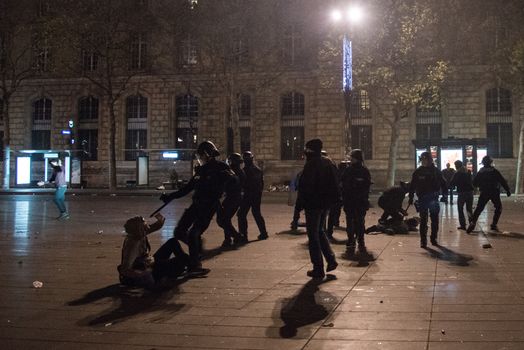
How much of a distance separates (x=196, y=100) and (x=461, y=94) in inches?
744

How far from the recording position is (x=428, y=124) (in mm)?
38469

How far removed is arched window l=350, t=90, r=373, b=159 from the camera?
39406 millimetres

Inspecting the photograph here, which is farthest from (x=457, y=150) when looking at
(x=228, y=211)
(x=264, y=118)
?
(x=228, y=211)

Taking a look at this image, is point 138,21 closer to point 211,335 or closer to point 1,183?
point 1,183

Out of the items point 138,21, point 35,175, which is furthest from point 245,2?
point 35,175

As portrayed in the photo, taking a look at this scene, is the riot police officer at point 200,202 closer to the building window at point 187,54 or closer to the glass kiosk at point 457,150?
the glass kiosk at point 457,150

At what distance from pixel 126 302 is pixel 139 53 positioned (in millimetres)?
40374

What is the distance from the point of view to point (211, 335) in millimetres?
4887

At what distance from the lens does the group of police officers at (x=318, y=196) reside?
7.56m

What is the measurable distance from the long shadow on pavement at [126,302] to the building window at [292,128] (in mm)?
34062

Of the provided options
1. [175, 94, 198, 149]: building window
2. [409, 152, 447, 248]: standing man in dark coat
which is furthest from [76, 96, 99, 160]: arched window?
[409, 152, 447, 248]: standing man in dark coat

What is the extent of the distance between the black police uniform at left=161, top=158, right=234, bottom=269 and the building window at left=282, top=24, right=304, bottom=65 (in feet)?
111

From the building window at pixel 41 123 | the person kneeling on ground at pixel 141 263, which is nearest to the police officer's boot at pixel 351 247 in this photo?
the person kneeling on ground at pixel 141 263

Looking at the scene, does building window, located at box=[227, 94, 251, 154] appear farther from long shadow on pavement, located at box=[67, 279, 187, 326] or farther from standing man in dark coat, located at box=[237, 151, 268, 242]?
long shadow on pavement, located at box=[67, 279, 187, 326]
